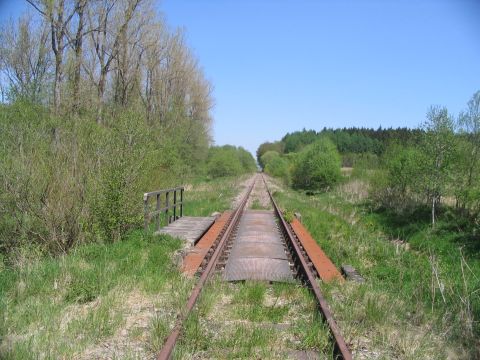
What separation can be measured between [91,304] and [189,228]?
647cm

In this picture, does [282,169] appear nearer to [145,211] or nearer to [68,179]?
[145,211]

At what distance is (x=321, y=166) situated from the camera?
40188 mm

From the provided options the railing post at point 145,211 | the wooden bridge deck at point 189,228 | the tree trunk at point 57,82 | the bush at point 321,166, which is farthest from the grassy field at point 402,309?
the bush at point 321,166

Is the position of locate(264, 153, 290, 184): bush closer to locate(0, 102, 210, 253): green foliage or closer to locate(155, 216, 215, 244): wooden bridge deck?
locate(155, 216, 215, 244): wooden bridge deck

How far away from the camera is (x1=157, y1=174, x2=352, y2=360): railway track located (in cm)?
464

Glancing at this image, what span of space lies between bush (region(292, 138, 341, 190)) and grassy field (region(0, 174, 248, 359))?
32.6m

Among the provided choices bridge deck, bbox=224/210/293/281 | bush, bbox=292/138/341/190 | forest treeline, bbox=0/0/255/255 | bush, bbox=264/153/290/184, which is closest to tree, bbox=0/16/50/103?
forest treeline, bbox=0/0/255/255

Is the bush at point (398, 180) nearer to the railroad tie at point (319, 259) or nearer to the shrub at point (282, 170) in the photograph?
the railroad tie at point (319, 259)

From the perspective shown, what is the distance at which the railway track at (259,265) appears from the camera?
15.2 ft

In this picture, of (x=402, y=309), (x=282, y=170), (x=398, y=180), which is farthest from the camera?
(x=282, y=170)

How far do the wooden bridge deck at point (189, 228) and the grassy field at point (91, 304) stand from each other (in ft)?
7.56

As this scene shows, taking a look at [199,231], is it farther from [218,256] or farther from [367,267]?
[367,267]

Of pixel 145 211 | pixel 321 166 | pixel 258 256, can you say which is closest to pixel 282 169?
pixel 321 166

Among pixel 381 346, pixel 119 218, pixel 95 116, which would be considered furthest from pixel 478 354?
pixel 95 116
